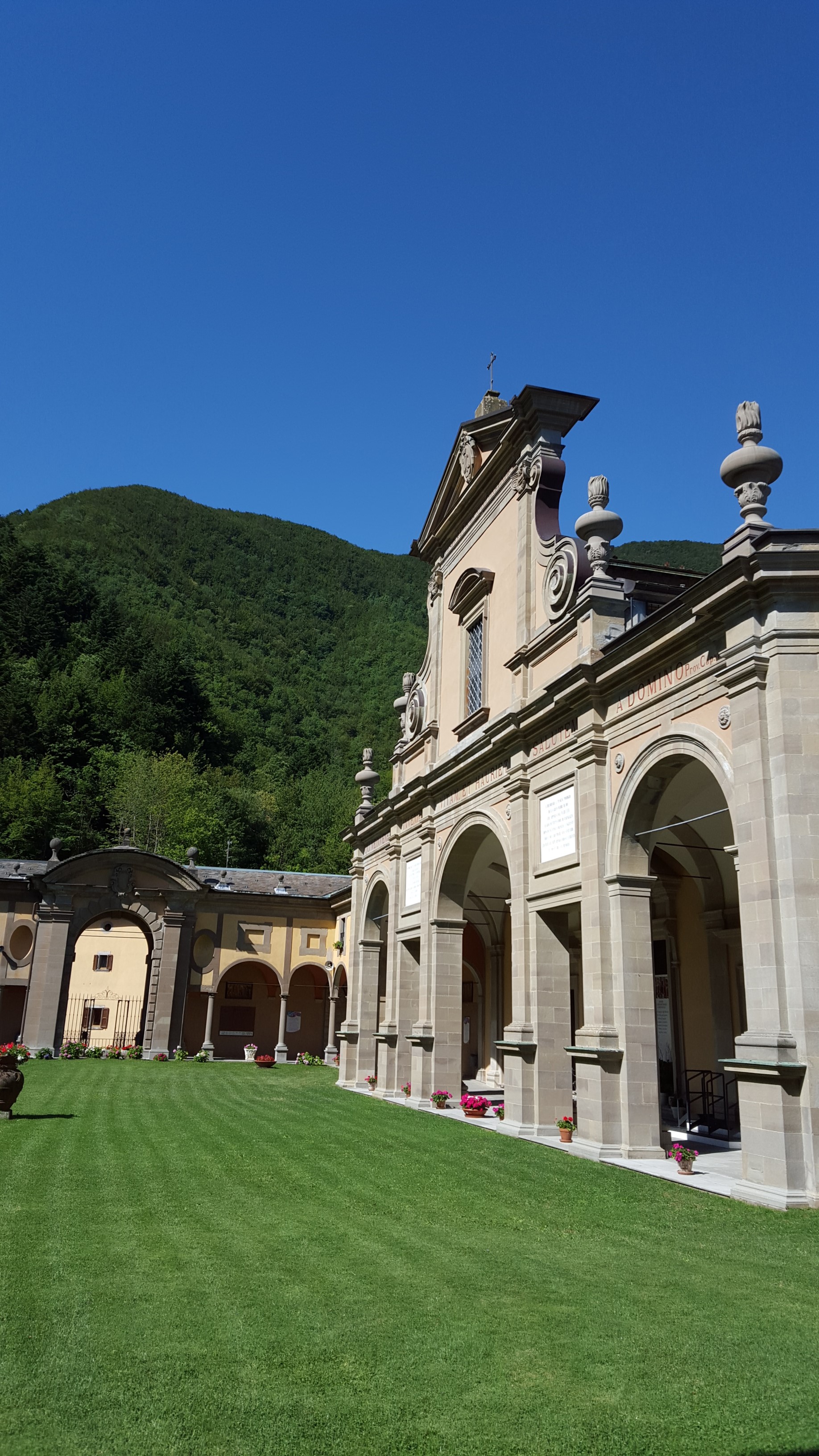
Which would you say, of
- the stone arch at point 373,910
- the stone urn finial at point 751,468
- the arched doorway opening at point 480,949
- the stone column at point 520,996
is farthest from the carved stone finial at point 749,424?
the stone arch at point 373,910

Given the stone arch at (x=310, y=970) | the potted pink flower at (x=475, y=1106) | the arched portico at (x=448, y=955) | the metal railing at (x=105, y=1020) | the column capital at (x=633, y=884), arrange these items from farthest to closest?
the metal railing at (x=105, y=1020), the stone arch at (x=310, y=970), the arched portico at (x=448, y=955), the potted pink flower at (x=475, y=1106), the column capital at (x=633, y=884)

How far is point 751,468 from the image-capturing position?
1155 cm

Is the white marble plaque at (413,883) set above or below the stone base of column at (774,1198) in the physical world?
above

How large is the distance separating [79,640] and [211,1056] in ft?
146

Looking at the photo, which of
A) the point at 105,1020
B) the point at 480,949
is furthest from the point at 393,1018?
the point at 105,1020

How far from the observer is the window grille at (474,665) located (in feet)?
71.6

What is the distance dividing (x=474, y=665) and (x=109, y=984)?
30.6m

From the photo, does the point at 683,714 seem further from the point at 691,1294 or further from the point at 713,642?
the point at 691,1294

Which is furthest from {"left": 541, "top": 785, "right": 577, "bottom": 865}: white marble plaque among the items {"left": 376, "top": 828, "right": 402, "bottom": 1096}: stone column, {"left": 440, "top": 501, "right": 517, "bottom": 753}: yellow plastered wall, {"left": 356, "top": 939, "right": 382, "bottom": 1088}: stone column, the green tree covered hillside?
the green tree covered hillside

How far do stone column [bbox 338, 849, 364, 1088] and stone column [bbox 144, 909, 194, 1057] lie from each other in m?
10.6

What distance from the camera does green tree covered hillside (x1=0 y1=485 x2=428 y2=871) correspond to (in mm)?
62219

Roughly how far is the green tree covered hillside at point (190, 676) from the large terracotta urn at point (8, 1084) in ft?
134

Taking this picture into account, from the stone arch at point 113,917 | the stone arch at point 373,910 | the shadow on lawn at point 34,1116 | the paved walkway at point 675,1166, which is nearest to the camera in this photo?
the paved walkway at point 675,1166

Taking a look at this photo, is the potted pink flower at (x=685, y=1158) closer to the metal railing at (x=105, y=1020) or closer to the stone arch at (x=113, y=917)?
the stone arch at (x=113, y=917)
